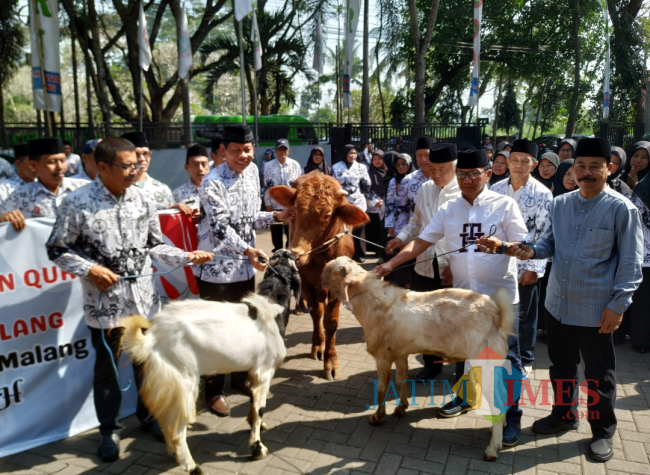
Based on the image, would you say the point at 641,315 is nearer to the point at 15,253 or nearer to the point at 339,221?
the point at 339,221

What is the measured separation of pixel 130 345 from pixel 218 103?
62434 mm

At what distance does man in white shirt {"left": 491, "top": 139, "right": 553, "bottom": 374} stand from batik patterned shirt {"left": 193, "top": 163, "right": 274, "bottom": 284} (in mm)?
2630

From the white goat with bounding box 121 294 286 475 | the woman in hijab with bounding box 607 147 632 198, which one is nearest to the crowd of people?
the white goat with bounding box 121 294 286 475

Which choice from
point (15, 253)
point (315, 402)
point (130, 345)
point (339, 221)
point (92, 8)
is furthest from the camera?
point (92, 8)

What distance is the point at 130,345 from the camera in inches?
125

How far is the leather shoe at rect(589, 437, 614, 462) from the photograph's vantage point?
142 inches

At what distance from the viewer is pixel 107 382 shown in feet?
12.3

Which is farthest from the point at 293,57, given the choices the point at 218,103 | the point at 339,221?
the point at 218,103

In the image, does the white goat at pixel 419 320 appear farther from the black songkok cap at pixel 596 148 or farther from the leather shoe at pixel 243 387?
the leather shoe at pixel 243 387

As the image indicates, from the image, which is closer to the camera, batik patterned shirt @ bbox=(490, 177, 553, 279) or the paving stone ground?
the paving stone ground

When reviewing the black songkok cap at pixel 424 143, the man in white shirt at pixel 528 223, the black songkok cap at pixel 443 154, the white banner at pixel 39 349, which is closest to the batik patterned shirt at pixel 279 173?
the black songkok cap at pixel 424 143

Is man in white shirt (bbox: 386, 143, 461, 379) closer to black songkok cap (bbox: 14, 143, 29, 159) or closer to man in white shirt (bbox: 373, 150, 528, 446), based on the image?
man in white shirt (bbox: 373, 150, 528, 446)

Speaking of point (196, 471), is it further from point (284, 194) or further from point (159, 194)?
point (159, 194)

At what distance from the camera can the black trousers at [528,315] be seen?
4.66 m
